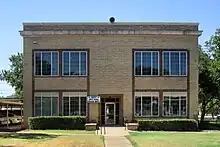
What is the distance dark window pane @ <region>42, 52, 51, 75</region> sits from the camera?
1650 inches

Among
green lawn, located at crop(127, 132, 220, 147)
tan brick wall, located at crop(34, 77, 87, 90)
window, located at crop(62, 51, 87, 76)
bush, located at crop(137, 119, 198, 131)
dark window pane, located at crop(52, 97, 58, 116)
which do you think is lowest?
bush, located at crop(137, 119, 198, 131)

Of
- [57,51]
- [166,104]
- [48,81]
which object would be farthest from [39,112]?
[166,104]

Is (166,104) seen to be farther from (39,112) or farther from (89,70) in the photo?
(39,112)

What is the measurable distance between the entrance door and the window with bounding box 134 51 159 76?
13.3 feet

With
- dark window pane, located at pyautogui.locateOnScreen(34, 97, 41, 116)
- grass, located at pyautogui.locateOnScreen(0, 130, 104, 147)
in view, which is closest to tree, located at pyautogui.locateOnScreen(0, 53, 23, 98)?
dark window pane, located at pyautogui.locateOnScreen(34, 97, 41, 116)

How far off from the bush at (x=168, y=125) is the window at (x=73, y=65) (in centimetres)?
746

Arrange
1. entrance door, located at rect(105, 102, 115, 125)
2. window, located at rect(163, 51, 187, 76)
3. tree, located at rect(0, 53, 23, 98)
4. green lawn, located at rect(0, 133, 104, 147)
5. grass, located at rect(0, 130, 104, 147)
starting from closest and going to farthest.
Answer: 1. green lawn, located at rect(0, 133, 104, 147)
2. grass, located at rect(0, 130, 104, 147)
3. window, located at rect(163, 51, 187, 76)
4. entrance door, located at rect(105, 102, 115, 125)
5. tree, located at rect(0, 53, 23, 98)

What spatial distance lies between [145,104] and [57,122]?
8536 mm

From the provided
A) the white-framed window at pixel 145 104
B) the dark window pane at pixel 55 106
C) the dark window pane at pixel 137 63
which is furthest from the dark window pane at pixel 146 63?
the dark window pane at pixel 55 106

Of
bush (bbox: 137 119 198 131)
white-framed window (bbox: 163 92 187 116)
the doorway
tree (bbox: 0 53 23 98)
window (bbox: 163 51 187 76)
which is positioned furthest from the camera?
tree (bbox: 0 53 23 98)

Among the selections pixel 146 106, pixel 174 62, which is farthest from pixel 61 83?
pixel 174 62

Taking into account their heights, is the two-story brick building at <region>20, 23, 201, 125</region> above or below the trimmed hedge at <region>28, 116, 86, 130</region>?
above

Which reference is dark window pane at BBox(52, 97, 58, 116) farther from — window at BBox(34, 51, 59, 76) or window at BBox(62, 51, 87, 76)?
window at BBox(62, 51, 87, 76)

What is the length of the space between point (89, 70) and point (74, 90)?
2.38 meters
